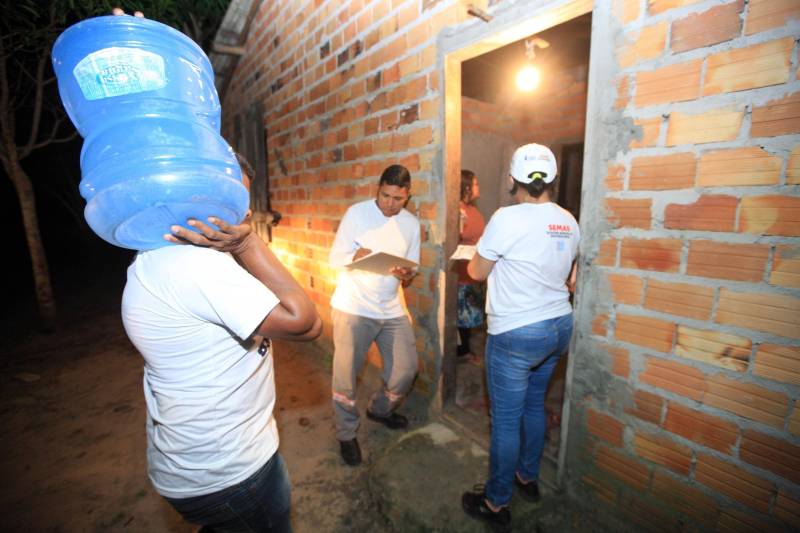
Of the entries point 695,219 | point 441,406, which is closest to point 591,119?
point 695,219

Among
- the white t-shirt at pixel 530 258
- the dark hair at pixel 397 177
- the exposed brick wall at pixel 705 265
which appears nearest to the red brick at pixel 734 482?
the exposed brick wall at pixel 705 265

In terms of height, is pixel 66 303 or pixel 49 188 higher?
pixel 49 188

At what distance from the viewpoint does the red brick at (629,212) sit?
5.14 feet

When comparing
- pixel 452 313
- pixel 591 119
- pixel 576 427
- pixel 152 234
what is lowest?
pixel 576 427

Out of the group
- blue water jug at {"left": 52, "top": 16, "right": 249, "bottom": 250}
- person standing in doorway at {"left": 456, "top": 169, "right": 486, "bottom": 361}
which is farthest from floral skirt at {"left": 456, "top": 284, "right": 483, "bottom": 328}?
blue water jug at {"left": 52, "top": 16, "right": 249, "bottom": 250}

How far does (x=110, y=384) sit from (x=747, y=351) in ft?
16.9

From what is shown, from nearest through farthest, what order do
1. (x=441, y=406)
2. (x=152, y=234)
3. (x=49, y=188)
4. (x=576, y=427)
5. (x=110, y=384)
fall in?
(x=152, y=234)
(x=576, y=427)
(x=441, y=406)
(x=110, y=384)
(x=49, y=188)

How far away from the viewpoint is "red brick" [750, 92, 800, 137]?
47.5 inches

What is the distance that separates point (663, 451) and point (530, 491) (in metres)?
0.80

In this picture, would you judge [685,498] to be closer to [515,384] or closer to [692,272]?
[515,384]

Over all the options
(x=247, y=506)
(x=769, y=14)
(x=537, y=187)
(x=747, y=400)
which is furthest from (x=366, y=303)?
(x=769, y=14)

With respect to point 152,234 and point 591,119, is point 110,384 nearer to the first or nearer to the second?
point 152,234

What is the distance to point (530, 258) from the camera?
1.75 metres

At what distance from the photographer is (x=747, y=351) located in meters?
1.38
